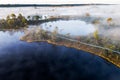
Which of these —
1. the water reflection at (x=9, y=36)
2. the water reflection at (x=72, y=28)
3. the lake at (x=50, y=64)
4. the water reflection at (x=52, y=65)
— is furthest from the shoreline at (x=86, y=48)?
the water reflection at (x=72, y=28)

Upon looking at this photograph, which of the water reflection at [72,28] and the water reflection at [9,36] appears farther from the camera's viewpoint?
the water reflection at [72,28]

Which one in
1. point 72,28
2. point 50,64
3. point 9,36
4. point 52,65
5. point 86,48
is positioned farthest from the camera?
point 72,28

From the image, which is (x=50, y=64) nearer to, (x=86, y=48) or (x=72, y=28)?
(x=86, y=48)

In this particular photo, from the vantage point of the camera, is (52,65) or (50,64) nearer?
(52,65)

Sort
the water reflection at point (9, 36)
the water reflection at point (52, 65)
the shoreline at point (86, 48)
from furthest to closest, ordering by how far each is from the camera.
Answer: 1. the water reflection at point (9, 36)
2. the shoreline at point (86, 48)
3. the water reflection at point (52, 65)

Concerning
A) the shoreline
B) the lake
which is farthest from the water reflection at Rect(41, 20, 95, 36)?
the lake

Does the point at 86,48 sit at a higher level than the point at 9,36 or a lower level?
higher

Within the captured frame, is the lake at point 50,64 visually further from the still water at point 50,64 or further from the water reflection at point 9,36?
the water reflection at point 9,36

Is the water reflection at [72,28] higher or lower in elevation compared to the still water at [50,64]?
higher

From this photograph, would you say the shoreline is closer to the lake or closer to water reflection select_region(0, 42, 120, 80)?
the lake

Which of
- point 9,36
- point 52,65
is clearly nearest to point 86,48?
point 52,65
